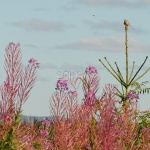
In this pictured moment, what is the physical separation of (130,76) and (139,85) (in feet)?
2.55

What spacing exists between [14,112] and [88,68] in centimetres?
110

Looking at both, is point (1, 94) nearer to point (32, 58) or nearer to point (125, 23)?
point (32, 58)

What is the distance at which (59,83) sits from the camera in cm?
648

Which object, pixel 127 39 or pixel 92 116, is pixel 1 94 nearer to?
pixel 92 116

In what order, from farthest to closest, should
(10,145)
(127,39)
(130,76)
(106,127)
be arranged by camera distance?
(127,39) < (130,76) < (10,145) < (106,127)

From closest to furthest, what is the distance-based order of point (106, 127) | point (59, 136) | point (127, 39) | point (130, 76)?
point (106, 127), point (59, 136), point (130, 76), point (127, 39)

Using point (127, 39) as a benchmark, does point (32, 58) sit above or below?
below

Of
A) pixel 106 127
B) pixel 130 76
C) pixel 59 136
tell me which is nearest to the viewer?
pixel 106 127

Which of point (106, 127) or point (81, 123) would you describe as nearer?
point (106, 127)

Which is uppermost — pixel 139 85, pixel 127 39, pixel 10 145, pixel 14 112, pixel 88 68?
pixel 127 39

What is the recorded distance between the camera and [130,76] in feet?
60.4

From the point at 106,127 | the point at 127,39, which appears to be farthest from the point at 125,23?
the point at 106,127

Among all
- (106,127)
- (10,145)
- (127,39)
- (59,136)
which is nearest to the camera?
(106,127)

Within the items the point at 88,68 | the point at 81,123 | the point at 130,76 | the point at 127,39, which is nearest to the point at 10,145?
the point at 81,123
